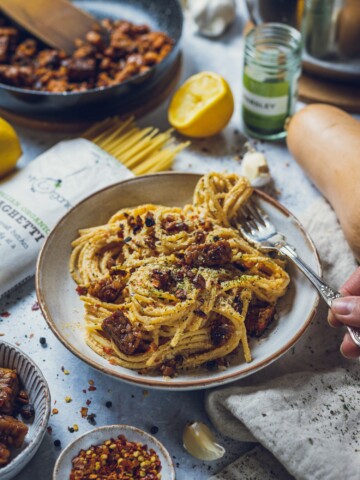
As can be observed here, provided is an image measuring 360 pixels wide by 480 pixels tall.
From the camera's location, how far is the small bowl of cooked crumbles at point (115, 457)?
5.66 ft

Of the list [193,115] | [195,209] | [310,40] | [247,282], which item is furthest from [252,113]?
[247,282]

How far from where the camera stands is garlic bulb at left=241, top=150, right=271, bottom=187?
2.62 m

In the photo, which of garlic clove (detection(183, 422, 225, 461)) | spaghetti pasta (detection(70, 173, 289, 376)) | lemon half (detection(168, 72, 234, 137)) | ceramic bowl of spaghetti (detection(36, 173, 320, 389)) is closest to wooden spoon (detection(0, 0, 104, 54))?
lemon half (detection(168, 72, 234, 137))

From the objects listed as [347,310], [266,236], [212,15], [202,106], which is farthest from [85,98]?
[347,310]

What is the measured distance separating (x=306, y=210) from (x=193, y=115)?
64 centimetres

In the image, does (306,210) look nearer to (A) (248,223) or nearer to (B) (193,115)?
(A) (248,223)

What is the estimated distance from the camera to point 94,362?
1833mm

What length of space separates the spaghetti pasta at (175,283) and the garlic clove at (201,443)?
0.18m

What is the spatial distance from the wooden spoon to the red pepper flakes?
1.99 m

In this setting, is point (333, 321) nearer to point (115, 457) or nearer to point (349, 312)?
point (349, 312)

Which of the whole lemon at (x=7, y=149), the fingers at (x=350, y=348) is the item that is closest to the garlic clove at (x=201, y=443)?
the fingers at (x=350, y=348)

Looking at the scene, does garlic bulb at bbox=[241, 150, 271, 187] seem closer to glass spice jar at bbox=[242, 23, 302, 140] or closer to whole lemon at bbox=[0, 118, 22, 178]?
glass spice jar at bbox=[242, 23, 302, 140]

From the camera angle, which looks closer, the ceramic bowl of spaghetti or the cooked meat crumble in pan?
the ceramic bowl of spaghetti

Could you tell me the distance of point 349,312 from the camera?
1789 millimetres
